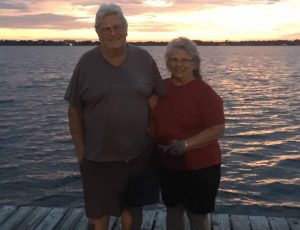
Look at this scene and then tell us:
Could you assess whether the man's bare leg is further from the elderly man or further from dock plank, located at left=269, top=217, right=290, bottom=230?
dock plank, located at left=269, top=217, right=290, bottom=230

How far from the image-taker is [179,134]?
395 cm

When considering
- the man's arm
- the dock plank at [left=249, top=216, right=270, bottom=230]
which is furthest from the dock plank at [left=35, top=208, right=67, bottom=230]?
the dock plank at [left=249, top=216, right=270, bottom=230]

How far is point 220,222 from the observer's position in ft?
18.2

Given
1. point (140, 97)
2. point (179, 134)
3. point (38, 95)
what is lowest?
point (38, 95)

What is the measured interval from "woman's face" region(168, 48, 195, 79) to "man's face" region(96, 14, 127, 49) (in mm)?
447

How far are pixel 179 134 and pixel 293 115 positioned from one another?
1931 centimetres

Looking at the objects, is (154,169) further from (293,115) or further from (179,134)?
(293,115)

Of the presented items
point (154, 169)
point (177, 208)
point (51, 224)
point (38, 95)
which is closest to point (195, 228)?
point (177, 208)

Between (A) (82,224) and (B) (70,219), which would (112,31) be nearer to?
(A) (82,224)

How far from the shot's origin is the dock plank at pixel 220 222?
5.39 metres

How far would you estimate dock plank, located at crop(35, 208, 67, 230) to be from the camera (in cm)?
545

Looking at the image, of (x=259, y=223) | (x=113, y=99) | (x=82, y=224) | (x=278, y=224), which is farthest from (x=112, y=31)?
(x=278, y=224)

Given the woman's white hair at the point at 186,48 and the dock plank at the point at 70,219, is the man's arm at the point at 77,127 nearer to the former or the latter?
the woman's white hair at the point at 186,48

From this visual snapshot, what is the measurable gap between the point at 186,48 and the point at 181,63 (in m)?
0.13
